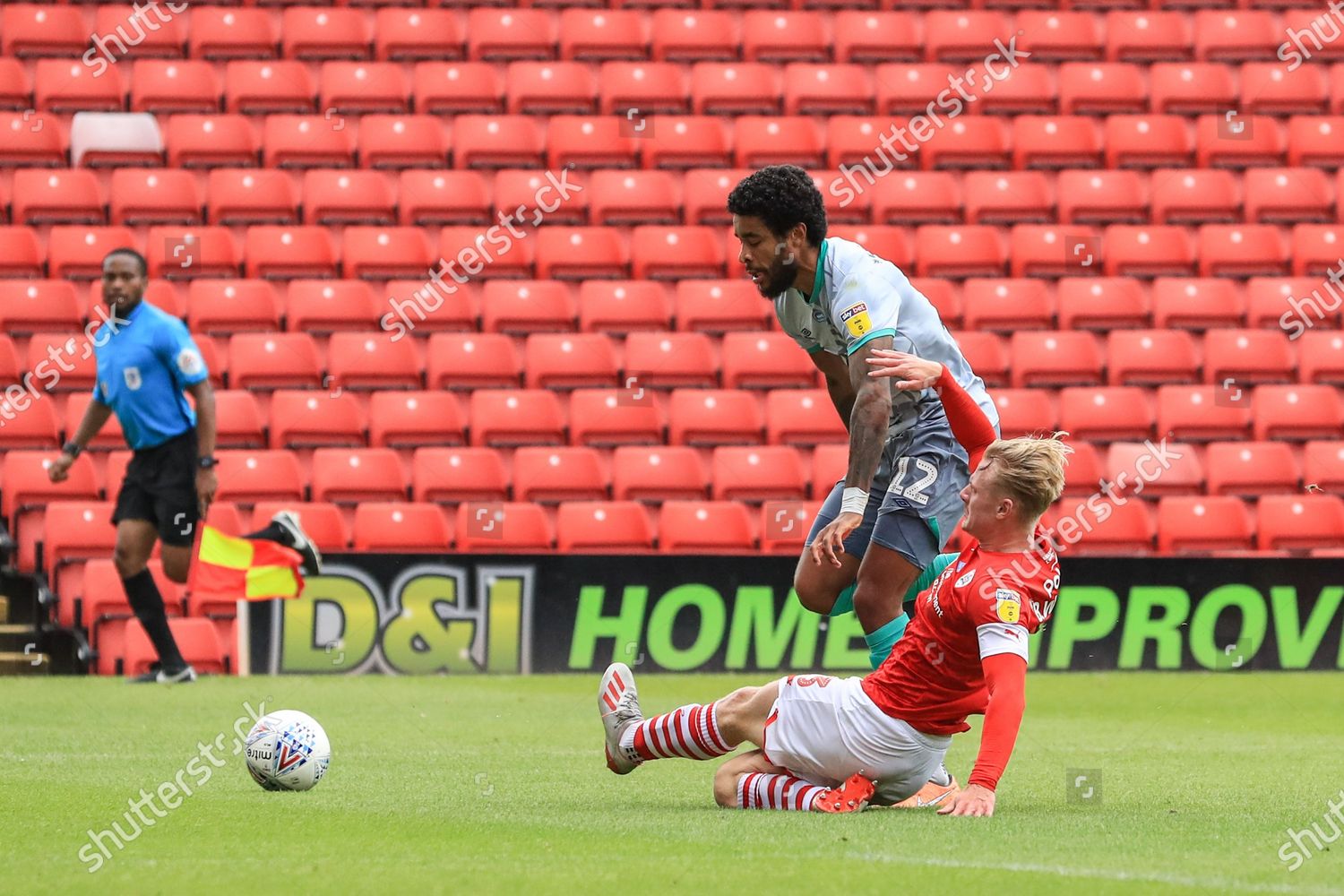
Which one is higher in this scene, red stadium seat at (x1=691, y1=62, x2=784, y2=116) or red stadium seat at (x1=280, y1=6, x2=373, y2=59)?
red stadium seat at (x1=280, y1=6, x2=373, y2=59)

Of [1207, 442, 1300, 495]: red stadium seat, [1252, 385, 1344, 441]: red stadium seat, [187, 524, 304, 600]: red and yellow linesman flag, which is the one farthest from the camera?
[1252, 385, 1344, 441]: red stadium seat

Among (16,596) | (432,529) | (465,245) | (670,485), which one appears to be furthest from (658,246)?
(16,596)

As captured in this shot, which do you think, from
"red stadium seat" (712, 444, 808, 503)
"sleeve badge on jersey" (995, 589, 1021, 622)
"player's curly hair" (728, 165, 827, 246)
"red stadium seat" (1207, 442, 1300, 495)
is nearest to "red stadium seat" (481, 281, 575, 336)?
"red stadium seat" (712, 444, 808, 503)

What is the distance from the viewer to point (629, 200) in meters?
13.7

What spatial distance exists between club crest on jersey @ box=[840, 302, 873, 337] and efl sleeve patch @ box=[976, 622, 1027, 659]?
1178 mm

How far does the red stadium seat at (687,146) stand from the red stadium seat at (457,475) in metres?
3.52

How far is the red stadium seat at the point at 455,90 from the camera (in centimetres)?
1442

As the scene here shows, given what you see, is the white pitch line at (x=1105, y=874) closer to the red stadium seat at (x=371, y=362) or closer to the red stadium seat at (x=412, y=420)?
the red stadium seat at (x=412, y=420)

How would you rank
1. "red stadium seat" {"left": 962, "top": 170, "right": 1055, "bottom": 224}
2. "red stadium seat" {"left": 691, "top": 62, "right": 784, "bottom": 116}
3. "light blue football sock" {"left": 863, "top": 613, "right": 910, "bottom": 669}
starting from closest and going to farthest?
"light blue football sock" {"left": 863, "top": 613, "right": 910, "bottom": 669}
"red stadium seat" {"left": 962, "top": 170, "right": 1055, "bottom": 224}
"red stadium seat" {"left": 691, "top": 62, "right": 784, "bottom": 116}

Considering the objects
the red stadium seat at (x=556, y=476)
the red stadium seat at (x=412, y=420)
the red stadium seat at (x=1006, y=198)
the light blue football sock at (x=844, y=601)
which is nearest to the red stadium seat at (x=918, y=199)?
the red stadium seat at (x=1006, y=198)

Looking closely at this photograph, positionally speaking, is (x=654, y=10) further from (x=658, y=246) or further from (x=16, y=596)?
(x=16, y=596)

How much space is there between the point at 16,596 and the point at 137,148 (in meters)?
4.45

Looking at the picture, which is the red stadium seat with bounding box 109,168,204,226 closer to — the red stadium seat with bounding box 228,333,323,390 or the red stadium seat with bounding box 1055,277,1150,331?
the red stadium seat with bounding box 228,333,323,390

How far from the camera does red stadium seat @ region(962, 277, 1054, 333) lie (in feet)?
42.8
